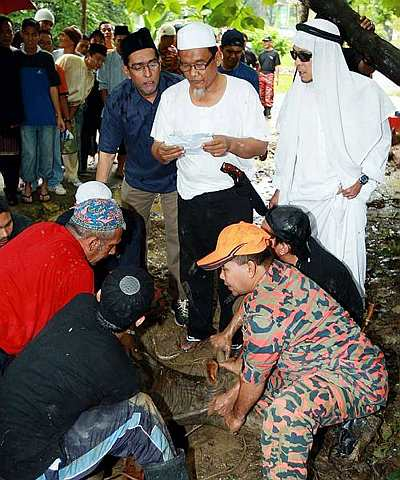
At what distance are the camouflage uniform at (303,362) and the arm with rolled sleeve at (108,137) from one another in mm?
1687

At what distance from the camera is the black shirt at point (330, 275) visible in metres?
2.93

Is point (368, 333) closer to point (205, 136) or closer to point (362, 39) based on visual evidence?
point (205, 136)

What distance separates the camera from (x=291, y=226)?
2.81m

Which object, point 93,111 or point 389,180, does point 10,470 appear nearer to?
point 93,111

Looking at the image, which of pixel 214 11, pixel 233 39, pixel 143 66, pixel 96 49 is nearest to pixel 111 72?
pixel 96 49

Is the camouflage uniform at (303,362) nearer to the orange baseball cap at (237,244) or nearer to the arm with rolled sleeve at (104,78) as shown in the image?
the orange baseball cap at (237,244)

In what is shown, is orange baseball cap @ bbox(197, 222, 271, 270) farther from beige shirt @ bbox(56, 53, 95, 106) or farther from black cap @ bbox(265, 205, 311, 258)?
beige shirt @ bbox(56, 53, 95, 106)

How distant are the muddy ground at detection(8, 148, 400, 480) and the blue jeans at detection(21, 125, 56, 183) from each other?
12.8 inches

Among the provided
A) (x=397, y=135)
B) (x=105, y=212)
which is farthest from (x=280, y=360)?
(x=397, y=135)

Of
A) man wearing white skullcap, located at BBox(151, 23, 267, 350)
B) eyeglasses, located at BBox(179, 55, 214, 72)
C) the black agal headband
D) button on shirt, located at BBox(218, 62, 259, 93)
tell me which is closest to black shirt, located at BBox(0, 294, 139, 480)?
man wearing white skullcap, located at BBox(151, 23, 267, 350)

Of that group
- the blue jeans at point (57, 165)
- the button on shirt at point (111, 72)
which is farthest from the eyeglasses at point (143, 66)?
the button on shirt at point (111, 72)

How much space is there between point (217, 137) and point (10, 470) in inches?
73.5

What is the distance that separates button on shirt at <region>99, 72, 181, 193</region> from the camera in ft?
12.2

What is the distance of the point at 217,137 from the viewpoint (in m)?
3.18
